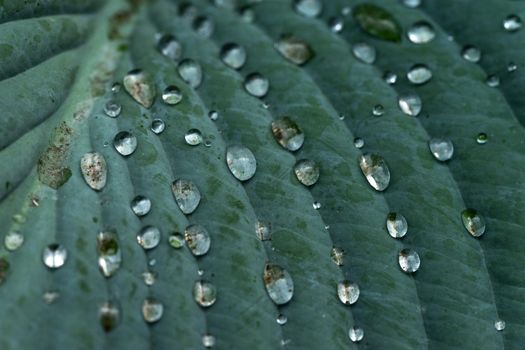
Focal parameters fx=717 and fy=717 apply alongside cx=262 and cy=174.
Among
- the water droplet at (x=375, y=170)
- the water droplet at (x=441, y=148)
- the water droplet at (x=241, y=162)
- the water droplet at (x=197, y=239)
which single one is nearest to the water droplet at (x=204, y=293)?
the water droplet at (x=197, y=239)

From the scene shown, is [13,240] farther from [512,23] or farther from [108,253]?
[512,23]

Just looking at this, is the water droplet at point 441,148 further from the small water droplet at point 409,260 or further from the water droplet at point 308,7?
the water droplet at point 308,7

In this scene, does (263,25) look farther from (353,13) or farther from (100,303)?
(100,303)

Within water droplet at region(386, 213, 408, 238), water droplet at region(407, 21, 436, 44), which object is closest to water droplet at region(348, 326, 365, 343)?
water droplet at region(386, 213, 408, 238)

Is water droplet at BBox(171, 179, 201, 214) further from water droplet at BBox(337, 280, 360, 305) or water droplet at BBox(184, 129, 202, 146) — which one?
water droplet at BBox(337, 280, 360, 305)

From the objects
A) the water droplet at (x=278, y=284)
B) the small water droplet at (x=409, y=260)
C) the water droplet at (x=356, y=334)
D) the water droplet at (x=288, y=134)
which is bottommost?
the water droplet at (x=356, y=334)

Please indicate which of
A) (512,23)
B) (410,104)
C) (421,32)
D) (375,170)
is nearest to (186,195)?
(375,170)
